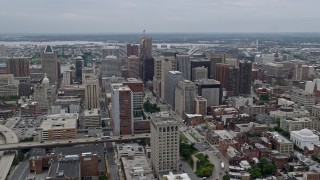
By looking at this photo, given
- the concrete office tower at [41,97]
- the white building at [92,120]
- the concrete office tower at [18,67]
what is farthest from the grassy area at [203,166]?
the concrete office tower at [18,67]

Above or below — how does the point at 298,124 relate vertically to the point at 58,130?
above

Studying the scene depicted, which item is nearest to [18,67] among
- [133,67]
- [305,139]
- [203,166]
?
[133,67]

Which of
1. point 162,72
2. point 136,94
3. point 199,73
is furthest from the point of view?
point 199,73

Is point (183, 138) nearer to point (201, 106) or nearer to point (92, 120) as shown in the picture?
point (201, 106)

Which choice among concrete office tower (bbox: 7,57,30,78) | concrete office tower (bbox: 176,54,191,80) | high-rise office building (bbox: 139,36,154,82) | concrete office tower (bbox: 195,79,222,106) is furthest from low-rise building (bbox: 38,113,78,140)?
concrete office tower (bbox: 7,57,30,78)

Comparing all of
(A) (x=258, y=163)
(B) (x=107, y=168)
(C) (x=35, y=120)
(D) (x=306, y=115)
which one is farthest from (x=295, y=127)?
(C) (x=35, y=120)

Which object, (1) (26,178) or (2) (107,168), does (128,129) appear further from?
(1) (26,178)
